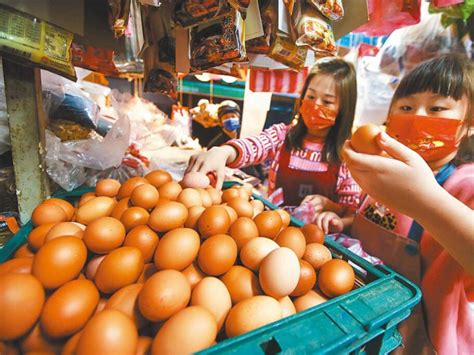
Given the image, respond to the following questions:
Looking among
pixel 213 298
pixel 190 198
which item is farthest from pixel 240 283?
pixel 190 198

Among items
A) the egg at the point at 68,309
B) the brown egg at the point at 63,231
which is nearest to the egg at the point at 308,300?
the egg at the point at 68,309

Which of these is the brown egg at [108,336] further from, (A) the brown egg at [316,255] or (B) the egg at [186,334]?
(A) the brown egg at [316,255]

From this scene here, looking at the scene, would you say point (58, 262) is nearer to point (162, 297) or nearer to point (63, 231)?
point (63, 231)

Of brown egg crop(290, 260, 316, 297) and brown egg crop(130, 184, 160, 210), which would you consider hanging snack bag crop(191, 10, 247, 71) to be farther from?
brown egg crop(290, 260, 316, 297)

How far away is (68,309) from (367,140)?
0.76 metres

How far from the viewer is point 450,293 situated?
67cm

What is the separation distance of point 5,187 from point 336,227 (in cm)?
123

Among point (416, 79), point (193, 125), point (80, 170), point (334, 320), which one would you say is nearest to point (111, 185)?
point (80, 170)

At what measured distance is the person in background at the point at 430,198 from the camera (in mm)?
560

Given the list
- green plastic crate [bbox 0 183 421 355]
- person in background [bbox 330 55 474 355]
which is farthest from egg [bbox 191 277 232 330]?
person in background [bbox 330 55 474 355]

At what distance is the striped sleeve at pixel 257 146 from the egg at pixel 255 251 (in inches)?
25.8

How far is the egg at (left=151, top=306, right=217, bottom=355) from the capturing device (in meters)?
0.43

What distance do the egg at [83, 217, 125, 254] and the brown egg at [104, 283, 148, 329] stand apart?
0.12 m

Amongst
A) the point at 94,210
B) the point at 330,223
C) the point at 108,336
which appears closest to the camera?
the point at 108,336
